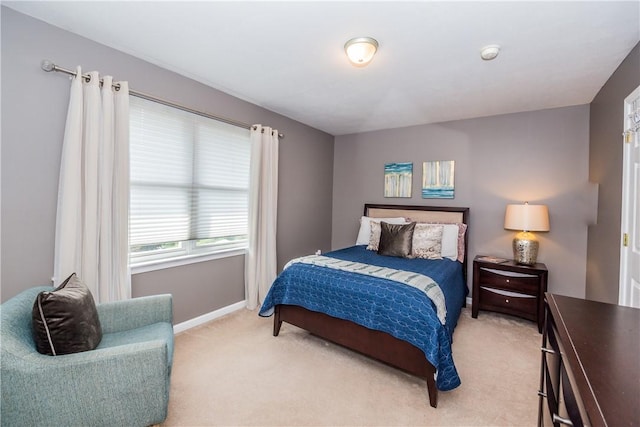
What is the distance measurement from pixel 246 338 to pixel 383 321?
53.9 inches

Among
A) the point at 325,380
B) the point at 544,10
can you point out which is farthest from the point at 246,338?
the point at 544,10

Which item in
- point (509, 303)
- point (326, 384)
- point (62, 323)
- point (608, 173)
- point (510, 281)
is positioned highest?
point (608, 173)

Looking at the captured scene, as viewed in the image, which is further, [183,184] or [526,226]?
[526,226]

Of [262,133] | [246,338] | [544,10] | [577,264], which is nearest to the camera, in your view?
[544,10]

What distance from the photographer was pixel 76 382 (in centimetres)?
125

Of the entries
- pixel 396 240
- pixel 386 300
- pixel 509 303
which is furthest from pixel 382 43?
pixel 509 303

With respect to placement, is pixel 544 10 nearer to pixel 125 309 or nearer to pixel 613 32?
pixel 613 32

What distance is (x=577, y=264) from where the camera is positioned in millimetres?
3070

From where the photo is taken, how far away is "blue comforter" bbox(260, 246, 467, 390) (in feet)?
5.77

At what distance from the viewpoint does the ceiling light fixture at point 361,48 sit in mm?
1932

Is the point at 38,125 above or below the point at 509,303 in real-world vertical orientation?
above

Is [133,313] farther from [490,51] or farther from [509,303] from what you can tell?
[509,303]

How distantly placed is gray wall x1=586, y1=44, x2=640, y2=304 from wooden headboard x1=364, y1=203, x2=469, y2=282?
118 cm

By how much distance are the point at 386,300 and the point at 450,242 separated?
1.73m
